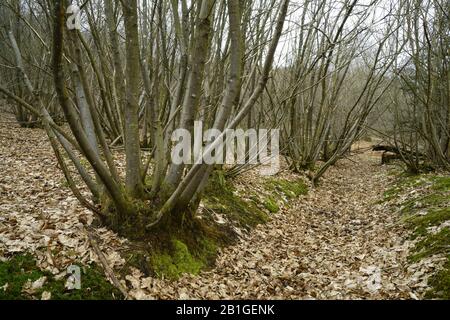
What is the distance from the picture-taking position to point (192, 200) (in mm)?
4578

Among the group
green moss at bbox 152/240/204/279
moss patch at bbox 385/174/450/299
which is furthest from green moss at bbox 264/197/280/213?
green moss at bbox 152/240/204/279

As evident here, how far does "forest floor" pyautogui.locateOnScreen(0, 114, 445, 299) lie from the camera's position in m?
3.44

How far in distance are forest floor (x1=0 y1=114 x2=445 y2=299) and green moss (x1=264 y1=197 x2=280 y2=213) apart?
13cm

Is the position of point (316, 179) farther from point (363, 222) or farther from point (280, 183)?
point (363, 222)

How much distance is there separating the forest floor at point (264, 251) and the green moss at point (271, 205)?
0.13m

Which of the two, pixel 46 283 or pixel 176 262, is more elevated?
pixel 46 283

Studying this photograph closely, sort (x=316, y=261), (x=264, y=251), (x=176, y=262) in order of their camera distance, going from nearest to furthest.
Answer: (x=176, y=262), (x=316, y=261), (x=264, y=251)

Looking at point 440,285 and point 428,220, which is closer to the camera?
point 440,285

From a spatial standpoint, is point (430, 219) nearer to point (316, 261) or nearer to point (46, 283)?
point (316, 261)

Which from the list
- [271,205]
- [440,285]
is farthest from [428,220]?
[271,205]

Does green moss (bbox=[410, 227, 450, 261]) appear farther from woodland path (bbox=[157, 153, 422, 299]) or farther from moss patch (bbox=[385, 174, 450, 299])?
woodland path (bbox=[157, 153, 422, 299])

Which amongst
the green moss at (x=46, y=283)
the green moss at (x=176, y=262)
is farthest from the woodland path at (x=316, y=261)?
the green moss at (x=46, y=283)

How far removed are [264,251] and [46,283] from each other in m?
2.99

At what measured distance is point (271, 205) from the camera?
7344 millimetres
